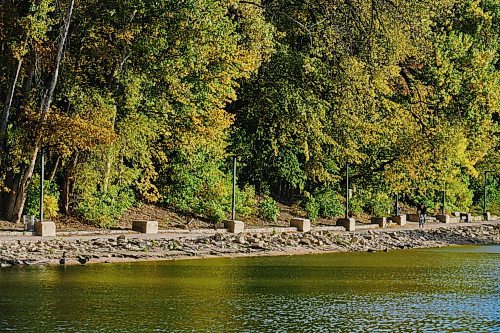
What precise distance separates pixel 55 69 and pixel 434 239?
24681 millimetres

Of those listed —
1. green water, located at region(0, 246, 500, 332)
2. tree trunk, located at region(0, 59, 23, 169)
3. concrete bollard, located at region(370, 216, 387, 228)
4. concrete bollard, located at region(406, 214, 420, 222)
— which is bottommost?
green water, located at region(0, 246, 500, 332)

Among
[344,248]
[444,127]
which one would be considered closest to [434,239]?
[444,127]

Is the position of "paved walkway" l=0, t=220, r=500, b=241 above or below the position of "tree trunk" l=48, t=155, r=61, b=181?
below

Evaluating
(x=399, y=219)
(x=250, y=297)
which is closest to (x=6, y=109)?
(x=250, y=297)

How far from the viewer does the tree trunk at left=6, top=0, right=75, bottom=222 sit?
39.6 meters

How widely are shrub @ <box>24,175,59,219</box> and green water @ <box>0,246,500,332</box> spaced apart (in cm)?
724

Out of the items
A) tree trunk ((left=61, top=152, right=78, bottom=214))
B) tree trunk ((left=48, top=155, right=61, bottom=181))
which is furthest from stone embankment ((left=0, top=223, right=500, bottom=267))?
tree trunk ((left=48, top=155, right=61, bottom=181))

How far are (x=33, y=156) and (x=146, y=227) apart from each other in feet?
17.8

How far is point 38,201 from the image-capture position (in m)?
42.2

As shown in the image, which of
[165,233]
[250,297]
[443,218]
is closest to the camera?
[250,297]

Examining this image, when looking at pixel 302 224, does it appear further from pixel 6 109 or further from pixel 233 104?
pixel 6 109

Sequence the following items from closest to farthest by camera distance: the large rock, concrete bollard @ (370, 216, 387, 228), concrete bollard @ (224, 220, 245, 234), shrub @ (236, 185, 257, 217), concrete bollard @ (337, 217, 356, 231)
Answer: concrete bollard @ (224, 220, 245, 234) < shrub @ (236, 185, 257, 217) < concrete bollard @ (337, 217, 356, 231) < concrete bollard @ (370, 216, 387, 228) < the large rock

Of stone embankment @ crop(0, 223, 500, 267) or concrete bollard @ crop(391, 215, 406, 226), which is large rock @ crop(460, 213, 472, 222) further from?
stone embankment @ crop(0, 223, 500, 267)

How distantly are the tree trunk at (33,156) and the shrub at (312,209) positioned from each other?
1962cm
